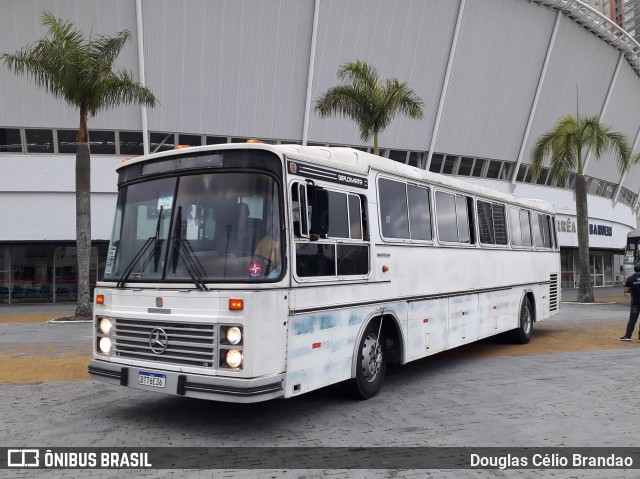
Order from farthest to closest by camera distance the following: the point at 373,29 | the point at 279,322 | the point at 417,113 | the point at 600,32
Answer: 1. the point at 600,32
2. the point at 373,29
3. the point at 417,113
4. the point at 279,322

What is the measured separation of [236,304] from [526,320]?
362 inches

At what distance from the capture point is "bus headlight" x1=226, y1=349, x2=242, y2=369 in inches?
221

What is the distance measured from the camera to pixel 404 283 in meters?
8.12

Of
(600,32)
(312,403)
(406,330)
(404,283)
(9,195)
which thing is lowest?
(312,403)

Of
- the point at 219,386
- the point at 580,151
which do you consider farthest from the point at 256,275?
the point at 580,151

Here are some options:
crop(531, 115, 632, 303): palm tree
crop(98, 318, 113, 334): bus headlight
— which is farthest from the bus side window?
crop(531, 115, 632, 303): palm tree

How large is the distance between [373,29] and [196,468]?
24770mm

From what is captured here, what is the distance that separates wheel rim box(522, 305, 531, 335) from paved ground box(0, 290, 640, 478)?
1.94 m

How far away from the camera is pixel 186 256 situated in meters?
6.03

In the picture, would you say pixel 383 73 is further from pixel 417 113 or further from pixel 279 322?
pixel 279 322

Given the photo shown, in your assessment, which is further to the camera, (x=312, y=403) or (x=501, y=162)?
(x=501, y=162)

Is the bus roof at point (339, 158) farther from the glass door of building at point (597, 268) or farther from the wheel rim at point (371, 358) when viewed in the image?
the glass door of building at point (597, 268)

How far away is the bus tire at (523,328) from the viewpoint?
498 inches

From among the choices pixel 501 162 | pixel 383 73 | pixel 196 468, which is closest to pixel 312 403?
pixel 196 468
